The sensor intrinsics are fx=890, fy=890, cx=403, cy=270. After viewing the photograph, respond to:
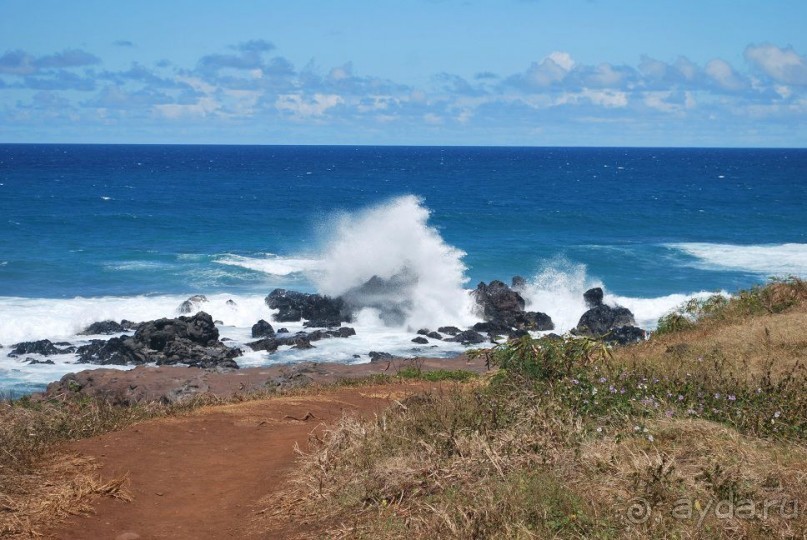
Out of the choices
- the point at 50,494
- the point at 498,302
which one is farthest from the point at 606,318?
the point at 50,494

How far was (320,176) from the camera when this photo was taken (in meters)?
98.8

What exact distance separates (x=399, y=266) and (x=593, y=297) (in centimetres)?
685

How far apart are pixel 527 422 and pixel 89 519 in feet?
11.3

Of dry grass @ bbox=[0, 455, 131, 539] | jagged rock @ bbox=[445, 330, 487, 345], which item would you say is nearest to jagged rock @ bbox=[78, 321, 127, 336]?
jagged rock @ bbox=[445, 330, 487, 345]

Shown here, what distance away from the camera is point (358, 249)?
3281 cm

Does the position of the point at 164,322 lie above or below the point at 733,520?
below

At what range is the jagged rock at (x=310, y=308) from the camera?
27.5m

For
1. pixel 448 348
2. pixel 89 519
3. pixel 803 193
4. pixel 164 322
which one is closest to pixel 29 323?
pixel 164 322

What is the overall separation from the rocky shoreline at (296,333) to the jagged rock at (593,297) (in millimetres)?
35

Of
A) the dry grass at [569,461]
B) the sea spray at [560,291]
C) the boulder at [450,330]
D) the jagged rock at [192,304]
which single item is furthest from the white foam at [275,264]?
the dry grass at [569,461]

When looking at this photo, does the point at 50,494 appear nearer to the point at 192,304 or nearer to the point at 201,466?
the point at 201,466

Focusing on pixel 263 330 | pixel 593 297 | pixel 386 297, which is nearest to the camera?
pixel 263 330

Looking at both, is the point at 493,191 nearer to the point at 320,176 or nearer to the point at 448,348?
the point at 320,176

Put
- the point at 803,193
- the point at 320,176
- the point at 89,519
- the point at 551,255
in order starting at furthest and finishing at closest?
1. the point at 320,176
2. the point at 803,193
3. the point at 551,255
4. the point at 89,519
